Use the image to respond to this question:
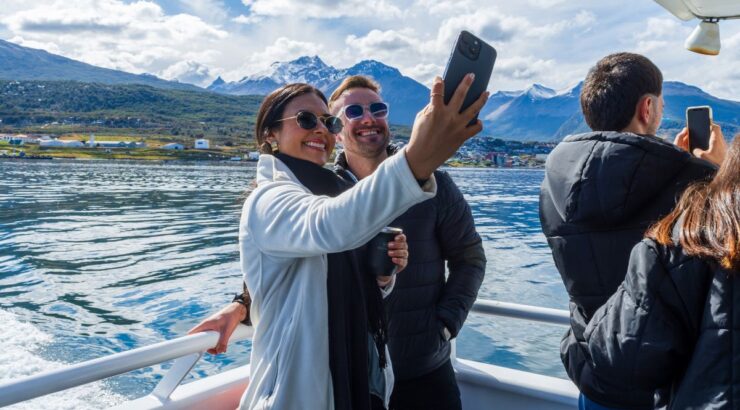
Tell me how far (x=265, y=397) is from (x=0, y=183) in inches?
1553

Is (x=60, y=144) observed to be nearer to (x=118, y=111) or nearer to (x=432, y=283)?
(x=118, y=111)

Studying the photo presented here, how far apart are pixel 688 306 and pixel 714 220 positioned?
16 cm

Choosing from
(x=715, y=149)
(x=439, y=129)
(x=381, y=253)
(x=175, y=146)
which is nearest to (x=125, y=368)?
(x=381, y=253)

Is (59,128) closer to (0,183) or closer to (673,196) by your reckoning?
(0,183)

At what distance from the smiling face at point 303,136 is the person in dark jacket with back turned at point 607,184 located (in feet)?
2.12

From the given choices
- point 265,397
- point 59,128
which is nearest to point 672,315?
point 265,397

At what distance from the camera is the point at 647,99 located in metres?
1.55

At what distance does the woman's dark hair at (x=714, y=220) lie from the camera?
922 mm

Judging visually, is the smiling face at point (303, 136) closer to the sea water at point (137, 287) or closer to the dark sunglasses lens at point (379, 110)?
the sea water at point (137, 287)

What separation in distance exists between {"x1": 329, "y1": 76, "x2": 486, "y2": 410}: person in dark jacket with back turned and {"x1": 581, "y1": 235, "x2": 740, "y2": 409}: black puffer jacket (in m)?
0.98

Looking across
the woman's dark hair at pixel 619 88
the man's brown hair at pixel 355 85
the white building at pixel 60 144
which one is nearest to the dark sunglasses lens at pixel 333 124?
the woman's dark hair at pixel 619 88

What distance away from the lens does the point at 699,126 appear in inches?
62.5

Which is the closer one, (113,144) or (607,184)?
(607,184)

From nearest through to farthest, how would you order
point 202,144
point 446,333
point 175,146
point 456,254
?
1. point 446,333
2. point 456,254
3. point 175,146
4. point 202,144
